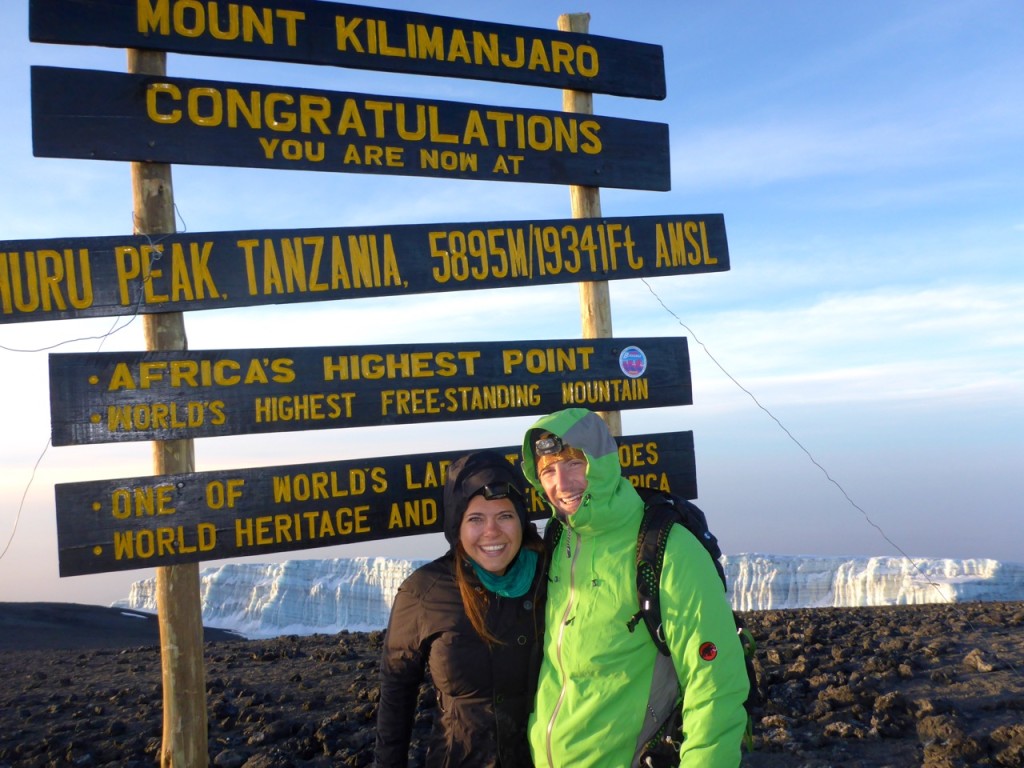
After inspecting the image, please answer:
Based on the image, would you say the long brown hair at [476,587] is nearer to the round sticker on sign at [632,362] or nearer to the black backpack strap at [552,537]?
the black backpack strap at [552,537]

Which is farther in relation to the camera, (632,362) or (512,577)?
(632,362)

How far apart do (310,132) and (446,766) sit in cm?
392

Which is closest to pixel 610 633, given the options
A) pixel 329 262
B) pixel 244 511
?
pixel 244 511

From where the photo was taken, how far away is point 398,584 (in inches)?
656

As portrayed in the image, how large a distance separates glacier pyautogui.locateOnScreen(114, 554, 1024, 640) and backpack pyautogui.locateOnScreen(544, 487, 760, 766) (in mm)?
10132

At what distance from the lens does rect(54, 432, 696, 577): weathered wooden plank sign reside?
4.58m

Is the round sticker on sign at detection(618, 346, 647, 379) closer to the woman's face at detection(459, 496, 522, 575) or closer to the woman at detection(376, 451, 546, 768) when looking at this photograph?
the woman at detection(376, 451, 546, 768)

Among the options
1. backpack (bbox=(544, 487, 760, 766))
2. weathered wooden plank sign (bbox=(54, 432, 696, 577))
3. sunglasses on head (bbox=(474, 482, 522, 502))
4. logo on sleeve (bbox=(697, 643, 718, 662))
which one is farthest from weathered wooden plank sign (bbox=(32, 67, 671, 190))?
logo on sleeve (bbox=(697, 643, 718, 662))

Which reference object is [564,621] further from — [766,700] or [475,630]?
[766,700]

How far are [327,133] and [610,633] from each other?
12.8 feet

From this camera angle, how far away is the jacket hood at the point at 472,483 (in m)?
3.10

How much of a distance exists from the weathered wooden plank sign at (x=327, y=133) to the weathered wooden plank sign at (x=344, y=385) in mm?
1231

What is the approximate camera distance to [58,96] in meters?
4.68

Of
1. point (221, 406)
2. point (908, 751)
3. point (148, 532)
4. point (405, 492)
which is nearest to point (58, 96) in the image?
point (221, 406)
